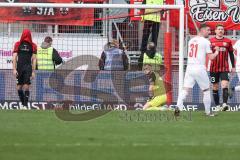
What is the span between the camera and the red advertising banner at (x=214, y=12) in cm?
2430

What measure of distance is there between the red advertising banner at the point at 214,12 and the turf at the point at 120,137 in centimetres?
766

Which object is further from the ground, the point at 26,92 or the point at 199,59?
the point at 199,59

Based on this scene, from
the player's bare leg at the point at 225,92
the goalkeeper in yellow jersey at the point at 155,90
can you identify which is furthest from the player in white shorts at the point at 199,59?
the goalkeeper in yellow jersey at the point at 155,90

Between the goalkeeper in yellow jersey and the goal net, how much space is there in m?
0.15

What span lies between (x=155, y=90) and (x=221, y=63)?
2.13m

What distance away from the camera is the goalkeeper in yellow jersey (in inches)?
795

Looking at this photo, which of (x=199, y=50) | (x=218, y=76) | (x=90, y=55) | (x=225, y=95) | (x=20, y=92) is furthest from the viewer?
(x=90, y=55)

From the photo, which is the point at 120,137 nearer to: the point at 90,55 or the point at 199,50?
the point at 199,50

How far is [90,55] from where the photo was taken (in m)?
21.4

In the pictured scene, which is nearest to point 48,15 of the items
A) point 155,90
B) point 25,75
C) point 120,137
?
point 25,75

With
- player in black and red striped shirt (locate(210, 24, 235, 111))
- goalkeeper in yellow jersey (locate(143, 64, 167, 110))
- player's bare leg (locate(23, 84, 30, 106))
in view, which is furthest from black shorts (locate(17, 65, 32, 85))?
player in black and red striped shirt (locate(210, 24, 235, 111))

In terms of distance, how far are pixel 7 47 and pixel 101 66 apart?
8.90ft

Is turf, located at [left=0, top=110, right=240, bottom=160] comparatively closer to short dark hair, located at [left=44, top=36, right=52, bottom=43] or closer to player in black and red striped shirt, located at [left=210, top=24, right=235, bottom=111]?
player in black and red striped shirt, located at [left=210, top=24, right=235, bottom=111]

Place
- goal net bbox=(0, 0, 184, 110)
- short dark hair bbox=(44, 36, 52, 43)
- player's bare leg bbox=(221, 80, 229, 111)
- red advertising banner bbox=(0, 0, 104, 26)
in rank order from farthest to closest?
1. red advertising banner bbox=(0, 0, 104, 26)
2. short dark hair bbox=(44, 36, 52, 43)
3. goal net bbox=(0, 0, 184, 110)
4. player's bare leg bbox=(221, 80, 229, 111)
